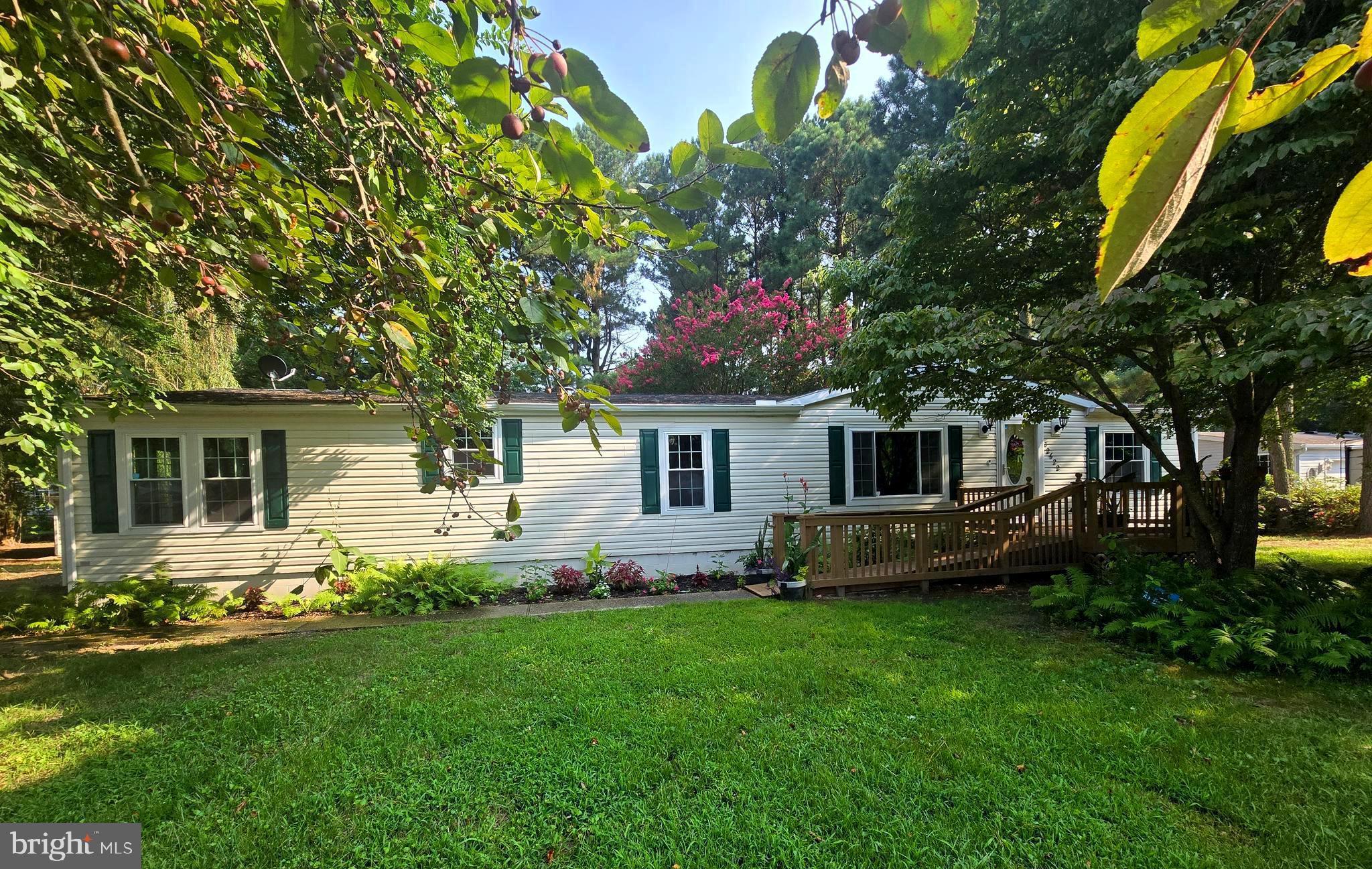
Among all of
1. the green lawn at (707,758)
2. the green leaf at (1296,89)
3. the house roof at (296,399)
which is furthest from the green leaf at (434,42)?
the house roof at (296,399)

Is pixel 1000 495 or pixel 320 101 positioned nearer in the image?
pixel 320 101

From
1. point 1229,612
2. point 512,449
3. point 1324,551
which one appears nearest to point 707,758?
point 1229,612

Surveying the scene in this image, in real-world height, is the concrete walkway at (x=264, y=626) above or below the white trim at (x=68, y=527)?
below

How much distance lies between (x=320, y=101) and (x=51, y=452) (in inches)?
234

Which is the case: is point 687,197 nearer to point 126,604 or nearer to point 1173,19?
point 1173,19

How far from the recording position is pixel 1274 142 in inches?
151

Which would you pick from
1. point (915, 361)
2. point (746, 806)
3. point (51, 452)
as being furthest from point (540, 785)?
point (51, 452)

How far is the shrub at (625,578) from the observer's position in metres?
7.48

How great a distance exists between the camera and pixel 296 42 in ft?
3.65

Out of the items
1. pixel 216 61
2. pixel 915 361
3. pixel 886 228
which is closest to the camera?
pixel 216 61

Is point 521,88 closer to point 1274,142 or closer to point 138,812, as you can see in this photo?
point 138,812

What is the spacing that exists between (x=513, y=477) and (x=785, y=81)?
743 centimetres

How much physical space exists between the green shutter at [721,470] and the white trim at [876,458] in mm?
2151

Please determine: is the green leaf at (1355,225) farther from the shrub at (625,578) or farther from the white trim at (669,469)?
the white trim at (669,469)
